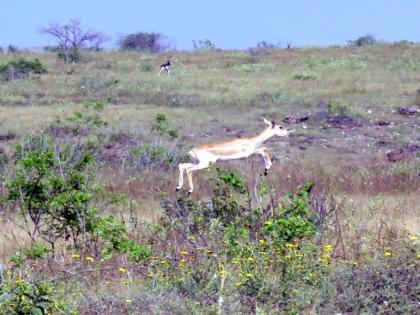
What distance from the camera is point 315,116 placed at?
23656 millimetres

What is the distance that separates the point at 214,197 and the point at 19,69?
28.7 m

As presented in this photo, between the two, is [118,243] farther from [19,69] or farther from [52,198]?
[19,69]

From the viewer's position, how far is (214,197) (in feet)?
28.0

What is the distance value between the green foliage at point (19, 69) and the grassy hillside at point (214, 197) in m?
1.12

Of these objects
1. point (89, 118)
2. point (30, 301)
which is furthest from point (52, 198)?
point (89, 118)

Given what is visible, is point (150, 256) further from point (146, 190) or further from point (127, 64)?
point (127, 64)

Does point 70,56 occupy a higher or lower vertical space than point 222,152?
higher

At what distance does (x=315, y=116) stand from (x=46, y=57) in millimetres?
25699

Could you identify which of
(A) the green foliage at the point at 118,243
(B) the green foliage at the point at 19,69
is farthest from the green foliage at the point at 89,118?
(B) the green foliage at the point at 19,69

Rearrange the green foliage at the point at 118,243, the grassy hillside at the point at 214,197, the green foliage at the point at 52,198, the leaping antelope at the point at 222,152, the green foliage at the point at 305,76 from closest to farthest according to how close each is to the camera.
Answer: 1. the grassy hillside at the point at 214,197
2. the green foliage at the point at 118,243
3. the green foliage at the point at 52,198
4. the leaping antelope at the point at 222,152
5. the green foliage at the point at 305,76

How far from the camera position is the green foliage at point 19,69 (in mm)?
35250

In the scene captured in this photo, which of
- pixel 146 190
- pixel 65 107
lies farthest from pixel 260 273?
pixel 65 107

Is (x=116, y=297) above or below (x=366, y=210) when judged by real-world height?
above

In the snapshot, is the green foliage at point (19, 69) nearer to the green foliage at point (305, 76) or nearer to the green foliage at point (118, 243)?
the green foliage at point (305, 76)
